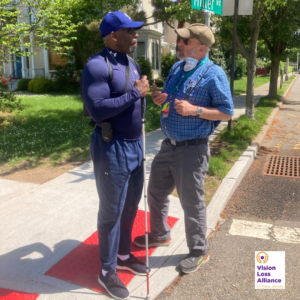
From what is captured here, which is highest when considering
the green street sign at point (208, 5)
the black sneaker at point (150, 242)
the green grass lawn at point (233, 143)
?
the green street sign at point (208, 5)

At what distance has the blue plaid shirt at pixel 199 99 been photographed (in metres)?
2.82

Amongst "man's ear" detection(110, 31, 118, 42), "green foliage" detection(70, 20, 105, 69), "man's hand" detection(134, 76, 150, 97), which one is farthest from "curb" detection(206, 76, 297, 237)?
"green foliage" detection(70, 20, 105, 69)

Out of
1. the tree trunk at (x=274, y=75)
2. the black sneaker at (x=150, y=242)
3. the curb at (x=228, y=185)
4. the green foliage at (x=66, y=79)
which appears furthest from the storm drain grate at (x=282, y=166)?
the green foliage at (x=66, y=79)

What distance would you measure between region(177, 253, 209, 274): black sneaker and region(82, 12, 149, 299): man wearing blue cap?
0.61 meters

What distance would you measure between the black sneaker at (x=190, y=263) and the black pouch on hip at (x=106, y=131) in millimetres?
1363

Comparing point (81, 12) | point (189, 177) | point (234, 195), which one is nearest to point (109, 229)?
point (189, 177)

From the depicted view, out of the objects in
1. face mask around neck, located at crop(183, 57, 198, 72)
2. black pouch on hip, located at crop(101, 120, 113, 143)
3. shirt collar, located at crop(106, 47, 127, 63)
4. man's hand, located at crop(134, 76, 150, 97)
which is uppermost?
shirt collar, located at crop(106, 47, 127, 63)

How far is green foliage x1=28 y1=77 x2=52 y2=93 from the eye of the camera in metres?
20.2

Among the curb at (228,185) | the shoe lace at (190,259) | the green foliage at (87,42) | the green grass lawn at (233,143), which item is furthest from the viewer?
the green foliage at (87,42)

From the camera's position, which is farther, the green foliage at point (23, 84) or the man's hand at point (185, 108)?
the green foliage at point (23, 84)

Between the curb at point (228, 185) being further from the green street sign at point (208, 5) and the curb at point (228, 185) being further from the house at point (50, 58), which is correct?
the house at point (50, 58)

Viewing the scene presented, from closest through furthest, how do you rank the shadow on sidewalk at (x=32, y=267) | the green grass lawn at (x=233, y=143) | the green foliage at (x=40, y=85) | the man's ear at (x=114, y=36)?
1. the man's ear at (x=114, y=36)
2. the shadow on sidewalk at (x=32, y=267)
3. the green grass lawn at (x=233, y=143)
4. the green foliage at (x=40, y=85)

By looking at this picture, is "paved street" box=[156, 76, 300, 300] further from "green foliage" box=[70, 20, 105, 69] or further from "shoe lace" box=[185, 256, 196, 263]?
"green foliage" box=[70, 20, 105, 69]

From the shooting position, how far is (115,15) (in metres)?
2.50
